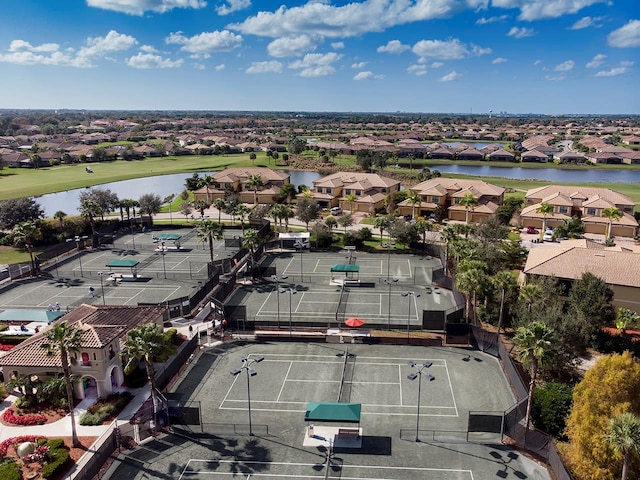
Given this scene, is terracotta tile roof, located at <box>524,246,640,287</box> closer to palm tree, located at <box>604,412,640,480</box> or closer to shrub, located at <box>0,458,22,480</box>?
palm tree, located at <box>604,412,640,480</box>

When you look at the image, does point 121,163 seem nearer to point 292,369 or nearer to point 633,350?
point 292,369

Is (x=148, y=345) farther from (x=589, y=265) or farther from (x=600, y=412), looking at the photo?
(x=589, y=265)

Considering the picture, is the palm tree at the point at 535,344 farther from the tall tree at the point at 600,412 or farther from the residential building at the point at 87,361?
the residential building at the point at 87,361

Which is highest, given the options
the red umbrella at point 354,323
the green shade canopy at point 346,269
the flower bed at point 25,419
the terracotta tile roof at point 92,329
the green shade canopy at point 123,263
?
the terracotta tile roof at point 92,329

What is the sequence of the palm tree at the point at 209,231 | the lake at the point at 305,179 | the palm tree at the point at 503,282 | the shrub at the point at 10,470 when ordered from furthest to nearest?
the lake at the point at 305,179 < the palm tree at the point at 209,231 < the palm tree at the point at 503,282 < the shrub at the point at 10,470

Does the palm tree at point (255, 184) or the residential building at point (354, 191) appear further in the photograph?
the palm tree at point (255, 184)

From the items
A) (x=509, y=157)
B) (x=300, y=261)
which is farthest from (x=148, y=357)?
(x=509, y=157)

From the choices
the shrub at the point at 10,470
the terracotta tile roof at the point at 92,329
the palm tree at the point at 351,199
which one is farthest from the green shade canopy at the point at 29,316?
the palm tree at the point at 351,199

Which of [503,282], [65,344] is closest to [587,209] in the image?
[503,282]
